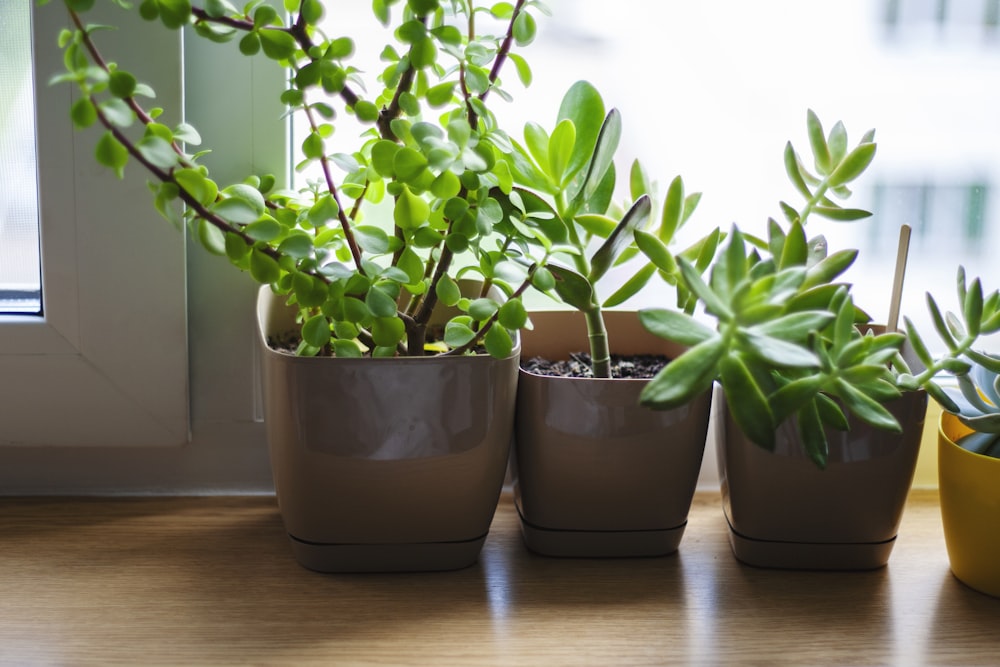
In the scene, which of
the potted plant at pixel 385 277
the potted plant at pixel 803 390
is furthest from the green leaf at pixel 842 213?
the potted plant at pixel 385 277

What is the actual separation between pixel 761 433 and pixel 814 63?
47 centimetres

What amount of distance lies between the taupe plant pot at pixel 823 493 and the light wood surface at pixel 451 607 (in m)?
0.02

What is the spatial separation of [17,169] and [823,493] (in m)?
0.68

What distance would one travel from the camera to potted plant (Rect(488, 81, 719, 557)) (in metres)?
0.60

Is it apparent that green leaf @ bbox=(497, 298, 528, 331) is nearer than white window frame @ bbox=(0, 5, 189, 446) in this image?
Yes

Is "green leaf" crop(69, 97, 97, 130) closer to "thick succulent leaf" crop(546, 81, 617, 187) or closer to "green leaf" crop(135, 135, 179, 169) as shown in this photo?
"green leaf" crop(135, 135, 179, 169)

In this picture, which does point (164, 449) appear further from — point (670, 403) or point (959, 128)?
point (959, 128)

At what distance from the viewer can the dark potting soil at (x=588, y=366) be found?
2.33ft

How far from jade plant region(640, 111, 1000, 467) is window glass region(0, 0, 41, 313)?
0.53 metres

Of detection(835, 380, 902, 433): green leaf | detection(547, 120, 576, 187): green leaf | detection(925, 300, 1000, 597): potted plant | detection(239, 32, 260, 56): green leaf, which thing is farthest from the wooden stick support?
detection(239, 32, 260, 56): green leaf

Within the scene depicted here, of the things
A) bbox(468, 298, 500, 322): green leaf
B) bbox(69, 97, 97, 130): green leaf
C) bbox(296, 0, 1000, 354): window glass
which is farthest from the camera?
bbox(296, 0, 1000, 354): window glass

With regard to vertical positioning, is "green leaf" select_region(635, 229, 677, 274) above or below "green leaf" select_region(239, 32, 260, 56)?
below

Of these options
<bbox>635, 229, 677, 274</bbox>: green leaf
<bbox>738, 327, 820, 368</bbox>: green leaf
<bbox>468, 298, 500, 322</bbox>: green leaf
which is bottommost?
<bbox>738, 327, 820, 368</bbox>: green leaf

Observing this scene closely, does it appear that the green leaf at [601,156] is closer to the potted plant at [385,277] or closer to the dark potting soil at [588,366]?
the potted plant at [385,277]
